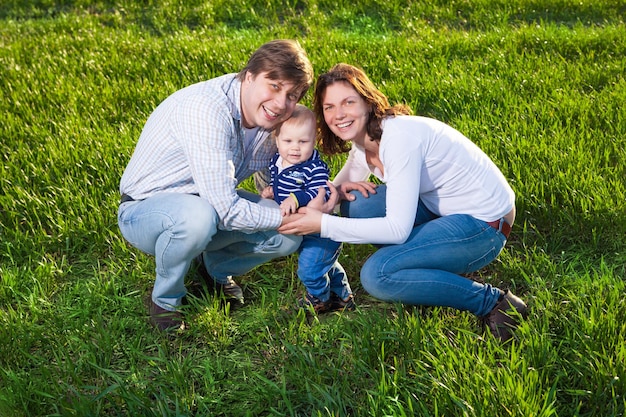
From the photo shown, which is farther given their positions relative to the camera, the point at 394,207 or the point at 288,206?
the point at 288,206

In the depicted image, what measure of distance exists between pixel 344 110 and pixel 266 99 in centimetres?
36

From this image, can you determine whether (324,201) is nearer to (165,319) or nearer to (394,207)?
(394,207)

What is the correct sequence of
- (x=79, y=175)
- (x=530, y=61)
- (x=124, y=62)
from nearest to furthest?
(x=79, y=175) < (x=530, y=61) < (x=124, y=62)

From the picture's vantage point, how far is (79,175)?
450 cm

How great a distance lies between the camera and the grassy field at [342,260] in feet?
9.16

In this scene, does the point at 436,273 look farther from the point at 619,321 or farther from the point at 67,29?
the point at 67,29

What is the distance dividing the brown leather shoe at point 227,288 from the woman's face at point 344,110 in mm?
1004

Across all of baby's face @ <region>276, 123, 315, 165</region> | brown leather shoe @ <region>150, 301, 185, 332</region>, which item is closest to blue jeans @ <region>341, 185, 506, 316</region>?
baby's face @ <region>276, 123, 315, 165</region>

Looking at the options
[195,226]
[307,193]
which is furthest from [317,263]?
[195,226]

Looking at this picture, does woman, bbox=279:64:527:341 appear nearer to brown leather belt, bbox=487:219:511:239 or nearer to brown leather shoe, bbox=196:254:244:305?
brown leather belt, bbox=487:219:511:239

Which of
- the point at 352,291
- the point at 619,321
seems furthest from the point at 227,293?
the point at 619,321

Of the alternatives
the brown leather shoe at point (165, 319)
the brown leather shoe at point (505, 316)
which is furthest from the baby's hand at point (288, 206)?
the brown leather shoe at point (505, 316)

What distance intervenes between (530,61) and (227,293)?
3.60 meters

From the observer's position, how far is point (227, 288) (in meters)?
3.64
